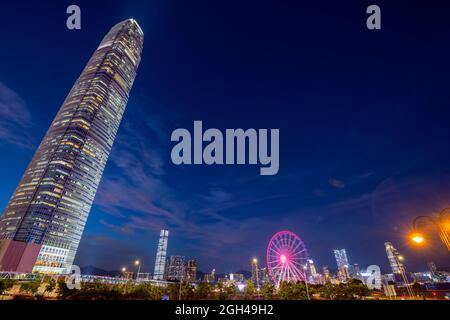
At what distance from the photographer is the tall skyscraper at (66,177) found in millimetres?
121688

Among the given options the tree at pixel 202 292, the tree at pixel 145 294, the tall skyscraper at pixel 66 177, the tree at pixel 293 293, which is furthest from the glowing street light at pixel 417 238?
the tall skyscraper at pixel 66 177

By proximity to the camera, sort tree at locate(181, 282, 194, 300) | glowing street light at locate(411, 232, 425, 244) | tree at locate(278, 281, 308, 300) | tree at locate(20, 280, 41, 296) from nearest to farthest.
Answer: glowing street light at locate(411, 232, 425, 244), tree at locate(181, 282, 194, 300), tree at locate(278, 281, 308, 300), tree at locate(20, 280, 41, 296)

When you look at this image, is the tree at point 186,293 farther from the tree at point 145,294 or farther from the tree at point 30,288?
the tree at point 30,288

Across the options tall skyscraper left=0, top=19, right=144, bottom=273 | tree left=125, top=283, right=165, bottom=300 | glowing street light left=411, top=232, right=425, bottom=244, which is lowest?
tree left=125, top=283, right=165, bottom=300

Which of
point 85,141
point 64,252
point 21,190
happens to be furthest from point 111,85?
point 64,252

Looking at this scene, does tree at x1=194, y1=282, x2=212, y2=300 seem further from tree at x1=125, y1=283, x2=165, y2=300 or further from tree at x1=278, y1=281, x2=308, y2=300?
tree at x1=278, y1=281, x2=308, y2=300

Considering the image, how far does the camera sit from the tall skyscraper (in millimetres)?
121688

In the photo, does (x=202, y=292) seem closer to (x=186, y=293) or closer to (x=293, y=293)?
(x=186, y=293)

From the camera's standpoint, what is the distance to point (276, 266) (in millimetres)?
57938

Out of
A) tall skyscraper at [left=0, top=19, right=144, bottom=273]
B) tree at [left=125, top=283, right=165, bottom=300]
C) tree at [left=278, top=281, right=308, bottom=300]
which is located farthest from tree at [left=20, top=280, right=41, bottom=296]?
tall skyscraper at [left=0, top=19, right=144, bottom=273]

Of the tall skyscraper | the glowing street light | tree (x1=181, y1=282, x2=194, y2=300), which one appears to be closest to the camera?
the glowing street light
